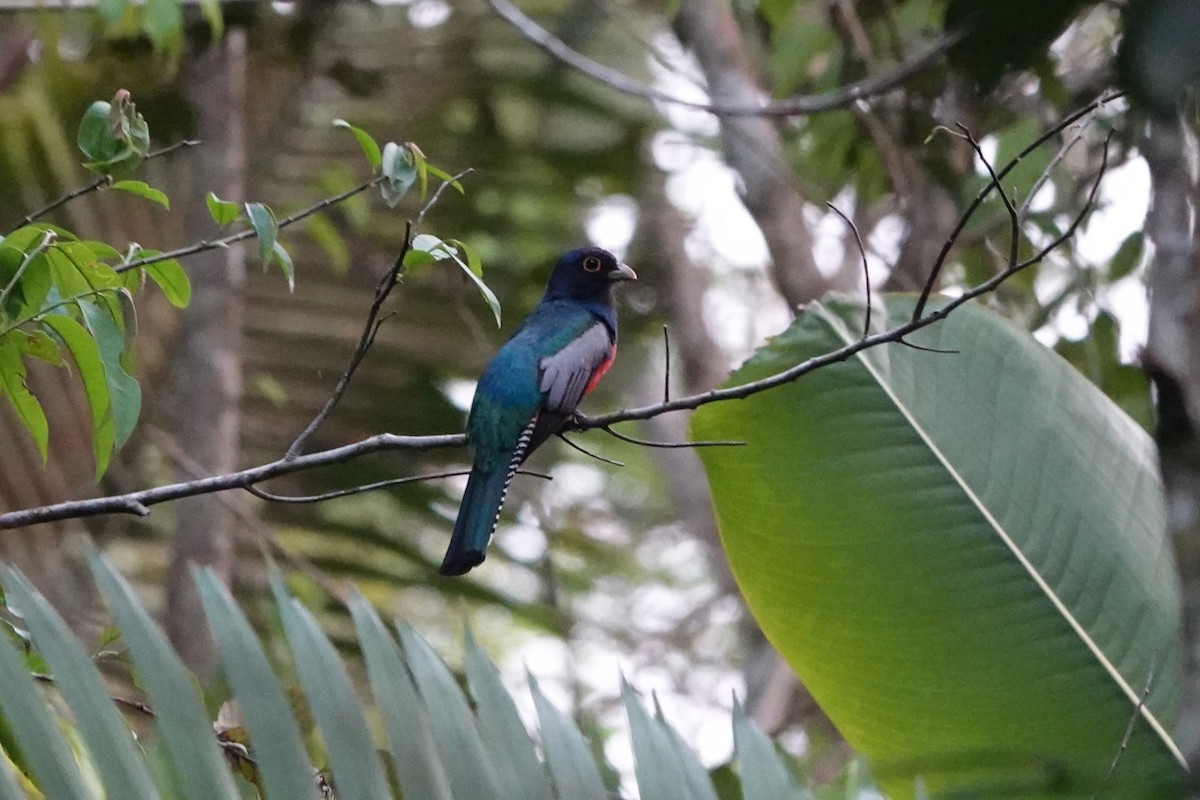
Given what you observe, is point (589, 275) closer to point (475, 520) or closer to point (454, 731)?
point (475, 520)

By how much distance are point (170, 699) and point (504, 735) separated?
399 mm

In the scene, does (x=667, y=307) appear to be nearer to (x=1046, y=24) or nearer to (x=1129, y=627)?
(x=1129, y=627)

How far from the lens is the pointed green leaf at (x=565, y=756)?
1.73 meters

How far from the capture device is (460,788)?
1.68 meters

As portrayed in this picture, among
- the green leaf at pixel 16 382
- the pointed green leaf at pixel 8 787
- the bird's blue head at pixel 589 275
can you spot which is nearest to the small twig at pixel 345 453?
the green leaf at pixel 16 382

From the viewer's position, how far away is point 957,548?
3.16 m

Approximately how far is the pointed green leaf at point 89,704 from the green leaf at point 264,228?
0.92 meters

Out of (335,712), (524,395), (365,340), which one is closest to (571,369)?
(524,395)

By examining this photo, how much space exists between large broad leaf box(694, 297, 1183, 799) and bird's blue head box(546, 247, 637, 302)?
1581 mm

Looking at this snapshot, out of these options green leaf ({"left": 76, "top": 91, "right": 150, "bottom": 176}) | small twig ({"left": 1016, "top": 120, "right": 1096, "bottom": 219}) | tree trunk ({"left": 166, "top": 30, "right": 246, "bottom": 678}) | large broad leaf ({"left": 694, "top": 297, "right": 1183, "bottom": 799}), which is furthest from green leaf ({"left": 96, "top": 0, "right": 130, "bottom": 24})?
small twig ({"left": 1016, "top": 120, "right": 1096, "bottom": 219})

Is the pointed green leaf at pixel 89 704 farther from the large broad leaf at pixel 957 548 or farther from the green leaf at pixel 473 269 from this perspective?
the large broad leaf at pixel 957 548

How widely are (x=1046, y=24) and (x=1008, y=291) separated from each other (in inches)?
202

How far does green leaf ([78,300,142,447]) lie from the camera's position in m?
2.20

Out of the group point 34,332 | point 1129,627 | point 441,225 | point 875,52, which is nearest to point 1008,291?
point 875,52
